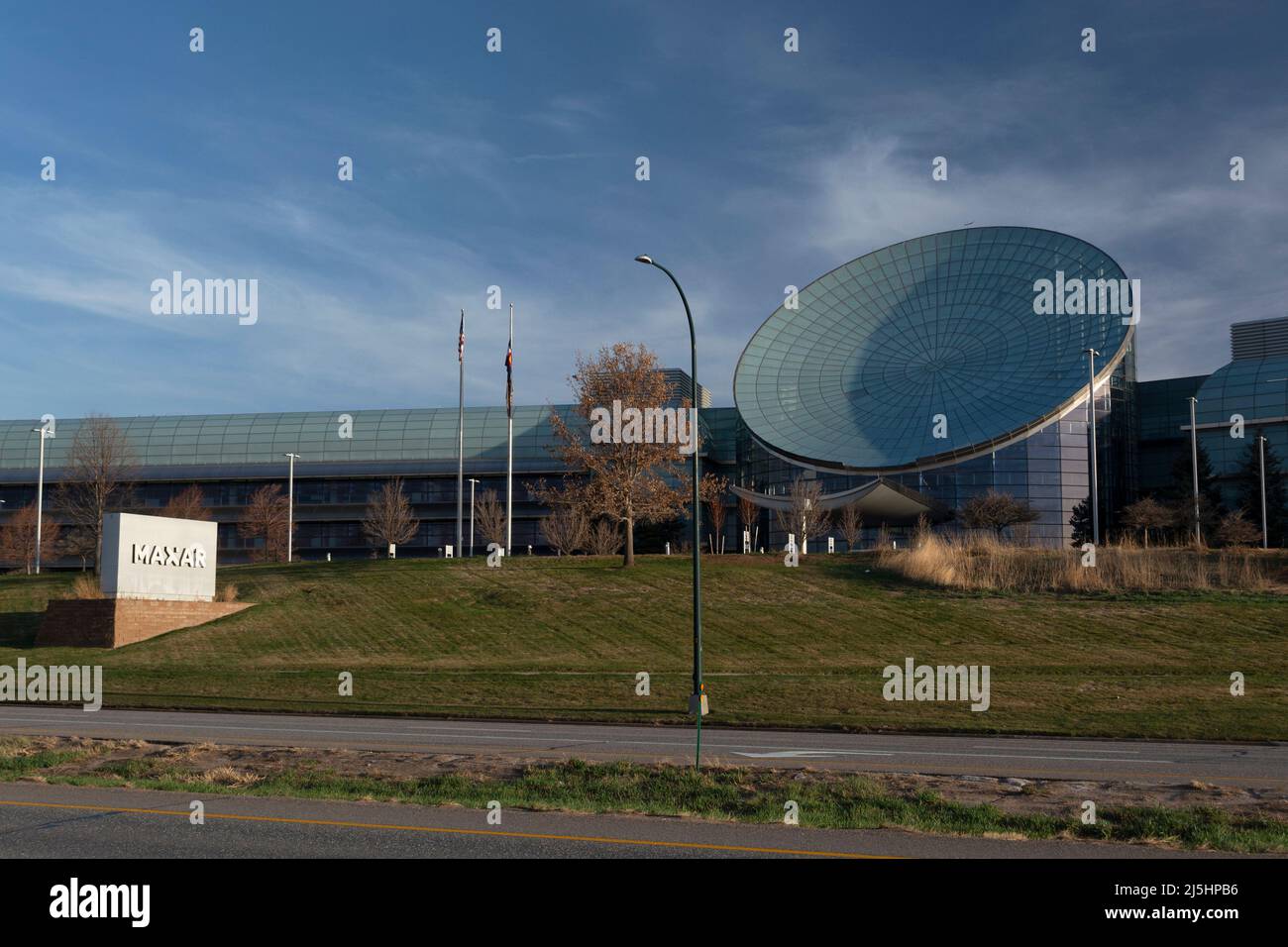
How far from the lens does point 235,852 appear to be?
10180 millimetres

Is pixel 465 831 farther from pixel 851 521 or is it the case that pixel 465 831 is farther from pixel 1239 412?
pixel 1239 412

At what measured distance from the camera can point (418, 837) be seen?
11047mm

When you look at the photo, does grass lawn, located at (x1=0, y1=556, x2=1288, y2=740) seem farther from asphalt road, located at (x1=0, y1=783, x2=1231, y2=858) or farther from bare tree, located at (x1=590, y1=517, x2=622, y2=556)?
bare tree, located at (x1=590, y1=517, x2=622, y2=556)

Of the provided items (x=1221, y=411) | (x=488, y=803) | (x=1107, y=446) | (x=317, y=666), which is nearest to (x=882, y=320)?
(x=1107, y=446)

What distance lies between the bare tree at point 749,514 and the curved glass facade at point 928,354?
182 inches

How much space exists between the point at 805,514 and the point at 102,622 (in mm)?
38315

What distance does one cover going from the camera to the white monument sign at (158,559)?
136 feet

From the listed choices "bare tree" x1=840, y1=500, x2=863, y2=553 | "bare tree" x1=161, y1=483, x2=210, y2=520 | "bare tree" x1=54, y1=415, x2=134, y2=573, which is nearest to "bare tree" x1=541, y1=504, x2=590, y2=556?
"bare tree" x1=840, y1=500, x2=863, y2=553

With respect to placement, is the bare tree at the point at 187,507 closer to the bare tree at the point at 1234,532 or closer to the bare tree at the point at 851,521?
the bare tree at the point at 851,521

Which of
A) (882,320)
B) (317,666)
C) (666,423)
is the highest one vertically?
(882,320)

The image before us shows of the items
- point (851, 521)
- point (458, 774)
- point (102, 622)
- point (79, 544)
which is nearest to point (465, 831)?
point (458, 774)

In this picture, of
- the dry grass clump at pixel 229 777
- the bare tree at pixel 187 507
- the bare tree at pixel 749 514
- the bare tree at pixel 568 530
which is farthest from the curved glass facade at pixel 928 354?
the dry grass clump at pixel 229 777
